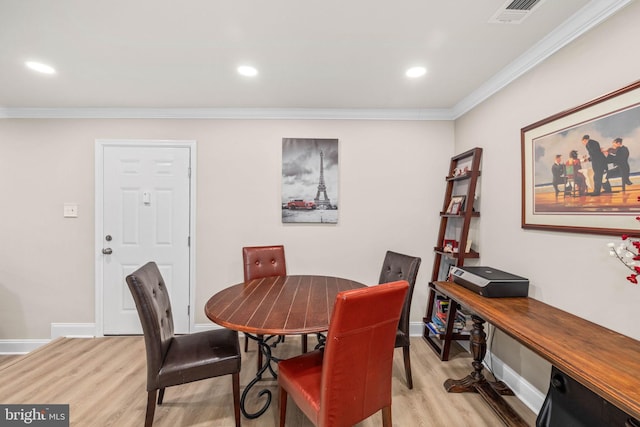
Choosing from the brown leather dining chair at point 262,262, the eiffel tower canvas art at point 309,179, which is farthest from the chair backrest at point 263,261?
the eiffel tower canvas art at point 309,179

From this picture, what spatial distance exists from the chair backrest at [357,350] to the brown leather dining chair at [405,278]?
0.67 meters

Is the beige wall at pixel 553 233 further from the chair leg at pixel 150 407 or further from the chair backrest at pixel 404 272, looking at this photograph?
the chair leg at pixel 150 407

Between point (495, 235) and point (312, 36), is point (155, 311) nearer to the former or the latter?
point (312, 36)

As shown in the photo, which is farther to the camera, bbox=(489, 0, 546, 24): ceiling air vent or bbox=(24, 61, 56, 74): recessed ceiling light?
bbox=(24, 61, 56, 74): recessed ceiling light

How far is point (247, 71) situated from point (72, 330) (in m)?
3.23

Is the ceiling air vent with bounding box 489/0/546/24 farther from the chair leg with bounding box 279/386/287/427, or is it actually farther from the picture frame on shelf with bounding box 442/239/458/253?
the chair leg with bounding box 279/386/287/427

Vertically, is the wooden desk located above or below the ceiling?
below

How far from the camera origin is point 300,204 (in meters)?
3.01

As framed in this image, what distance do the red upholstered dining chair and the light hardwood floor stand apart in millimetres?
594

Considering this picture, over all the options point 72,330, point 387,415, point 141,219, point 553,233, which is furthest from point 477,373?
point 72,330

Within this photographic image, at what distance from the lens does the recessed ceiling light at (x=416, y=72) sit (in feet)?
7.02

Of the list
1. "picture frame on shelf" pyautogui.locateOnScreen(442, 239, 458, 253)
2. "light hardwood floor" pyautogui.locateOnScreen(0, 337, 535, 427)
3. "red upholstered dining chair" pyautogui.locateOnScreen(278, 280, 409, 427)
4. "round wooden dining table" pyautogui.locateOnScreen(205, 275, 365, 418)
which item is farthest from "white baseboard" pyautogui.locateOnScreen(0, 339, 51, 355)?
"picture frame on shelf" pyautogui.locateOnScreen(442, 239, 458, 253)

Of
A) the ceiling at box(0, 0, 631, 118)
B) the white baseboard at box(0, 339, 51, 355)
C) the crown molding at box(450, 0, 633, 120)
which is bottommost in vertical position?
the white baseboard at box(0, 339, 51, 355)

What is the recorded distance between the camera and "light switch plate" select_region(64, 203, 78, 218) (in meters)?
2.97
